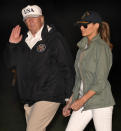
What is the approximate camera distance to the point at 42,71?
4.15 meters

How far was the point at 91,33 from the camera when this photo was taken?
368 centimetres

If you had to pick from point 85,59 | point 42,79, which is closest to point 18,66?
point 42,79

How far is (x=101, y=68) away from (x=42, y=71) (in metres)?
0.88

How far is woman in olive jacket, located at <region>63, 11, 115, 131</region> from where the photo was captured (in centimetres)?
351

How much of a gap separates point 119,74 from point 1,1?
13810 mm

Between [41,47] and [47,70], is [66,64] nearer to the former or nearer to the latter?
[47,70]

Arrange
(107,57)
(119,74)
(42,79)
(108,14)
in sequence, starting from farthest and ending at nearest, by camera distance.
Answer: (108,14) < (119,74) < (42,79) < (107,57)

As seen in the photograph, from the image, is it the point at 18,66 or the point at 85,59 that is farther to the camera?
the point at 18,66

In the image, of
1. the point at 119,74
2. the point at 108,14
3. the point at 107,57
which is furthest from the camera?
the point at 108,14

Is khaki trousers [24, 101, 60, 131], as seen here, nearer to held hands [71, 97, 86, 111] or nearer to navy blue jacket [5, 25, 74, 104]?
navy blue jacket [5, 25, 74, 104]

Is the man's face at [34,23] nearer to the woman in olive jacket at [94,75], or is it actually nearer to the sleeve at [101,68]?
the woman in olive jacket at [94,75]

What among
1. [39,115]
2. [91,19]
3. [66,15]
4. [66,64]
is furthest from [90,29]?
[66,15]

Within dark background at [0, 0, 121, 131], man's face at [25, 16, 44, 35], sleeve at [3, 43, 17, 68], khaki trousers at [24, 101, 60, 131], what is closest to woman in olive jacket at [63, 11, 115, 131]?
khaki trousers at [24, 101, 60, 131]

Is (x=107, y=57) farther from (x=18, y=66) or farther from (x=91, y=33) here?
(x=18, y=66)
